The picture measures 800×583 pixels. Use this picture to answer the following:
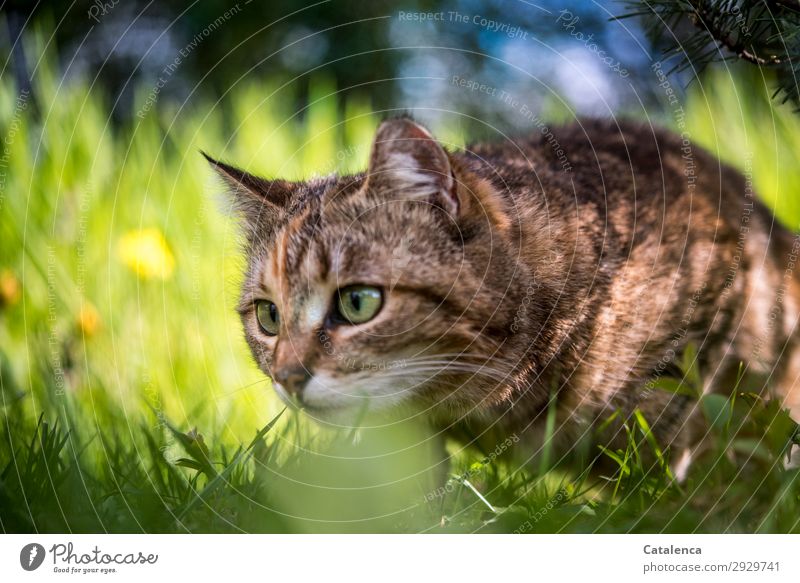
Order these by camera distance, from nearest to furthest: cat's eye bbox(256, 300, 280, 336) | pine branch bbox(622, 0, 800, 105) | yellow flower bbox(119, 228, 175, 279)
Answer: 1. pine branch bbox(622, 0, 800, 105)
2. cat's eye bbox(256, 300, 280, 336)
3. yellow flower bbox(119, 228, 175, 279)

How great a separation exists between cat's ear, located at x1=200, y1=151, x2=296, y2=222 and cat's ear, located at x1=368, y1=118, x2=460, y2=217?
27 cm

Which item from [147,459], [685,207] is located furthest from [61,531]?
[685,207]

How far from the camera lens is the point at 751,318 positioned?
163 centimetres

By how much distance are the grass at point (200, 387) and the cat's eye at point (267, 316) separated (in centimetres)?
17

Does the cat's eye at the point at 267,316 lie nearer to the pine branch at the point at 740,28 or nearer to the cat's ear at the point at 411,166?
the cat's ear at the point at 411,166

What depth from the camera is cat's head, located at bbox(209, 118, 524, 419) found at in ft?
4.42

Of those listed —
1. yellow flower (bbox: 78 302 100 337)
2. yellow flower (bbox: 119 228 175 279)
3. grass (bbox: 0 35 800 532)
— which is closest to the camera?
grass (bbox: 0 35 800 532)

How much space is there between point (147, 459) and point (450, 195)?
69 centimetres

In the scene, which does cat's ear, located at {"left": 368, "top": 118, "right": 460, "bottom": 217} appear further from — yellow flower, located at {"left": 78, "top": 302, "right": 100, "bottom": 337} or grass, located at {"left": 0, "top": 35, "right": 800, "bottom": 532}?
yellow flower, located at {"left": 78, "top": 302, "right": 100, "bottom": 337}

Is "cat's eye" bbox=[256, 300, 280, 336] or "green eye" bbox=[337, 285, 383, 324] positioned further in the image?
"cat's eye" bbox=[256, 300, 280, 336]

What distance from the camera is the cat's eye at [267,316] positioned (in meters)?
1.54

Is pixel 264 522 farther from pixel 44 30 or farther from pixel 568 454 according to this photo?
pixel 44 30

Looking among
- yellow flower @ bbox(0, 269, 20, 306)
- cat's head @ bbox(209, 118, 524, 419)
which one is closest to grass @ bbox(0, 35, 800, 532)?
yellow flower @ bbox(0, 269, 20, 306)

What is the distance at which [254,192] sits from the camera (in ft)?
5.12
